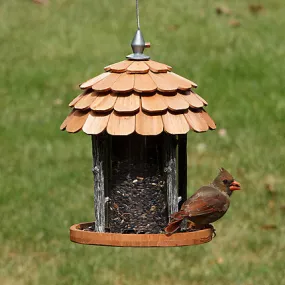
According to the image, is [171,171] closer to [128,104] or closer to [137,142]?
[137,142]

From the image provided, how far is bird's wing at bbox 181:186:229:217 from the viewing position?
3.73 meters

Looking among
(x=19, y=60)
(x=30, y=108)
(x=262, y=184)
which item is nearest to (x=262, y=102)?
(x=262, y=184)

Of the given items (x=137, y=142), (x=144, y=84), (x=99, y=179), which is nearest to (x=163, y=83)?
(x=144, y=84)

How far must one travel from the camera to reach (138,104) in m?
3.57

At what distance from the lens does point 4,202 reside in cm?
692

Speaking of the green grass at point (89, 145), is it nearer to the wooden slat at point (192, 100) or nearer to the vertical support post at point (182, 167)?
the vertical support post at point (182, 167)

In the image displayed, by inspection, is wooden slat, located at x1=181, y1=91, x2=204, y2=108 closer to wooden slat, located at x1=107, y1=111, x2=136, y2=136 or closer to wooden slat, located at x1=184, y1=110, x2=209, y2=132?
wooden slat, located at x1=184, y1=110, x2=209, y2=132

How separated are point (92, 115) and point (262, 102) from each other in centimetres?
534

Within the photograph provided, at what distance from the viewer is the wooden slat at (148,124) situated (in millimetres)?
3512

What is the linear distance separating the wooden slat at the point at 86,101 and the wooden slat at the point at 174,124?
1.14 ft

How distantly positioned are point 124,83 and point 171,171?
1.57 ft

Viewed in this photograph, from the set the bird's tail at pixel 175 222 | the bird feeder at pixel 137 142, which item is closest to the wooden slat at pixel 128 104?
the bird feeder at pixel 137 142

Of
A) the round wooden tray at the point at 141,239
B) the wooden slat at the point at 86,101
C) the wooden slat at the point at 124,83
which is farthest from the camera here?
the wooden slat at the point at 86,101

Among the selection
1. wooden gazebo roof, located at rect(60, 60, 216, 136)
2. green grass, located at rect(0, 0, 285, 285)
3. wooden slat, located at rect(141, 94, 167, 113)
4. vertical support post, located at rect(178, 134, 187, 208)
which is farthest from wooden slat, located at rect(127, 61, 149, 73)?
green grass, located at rect(0, 0, 285, 285)
